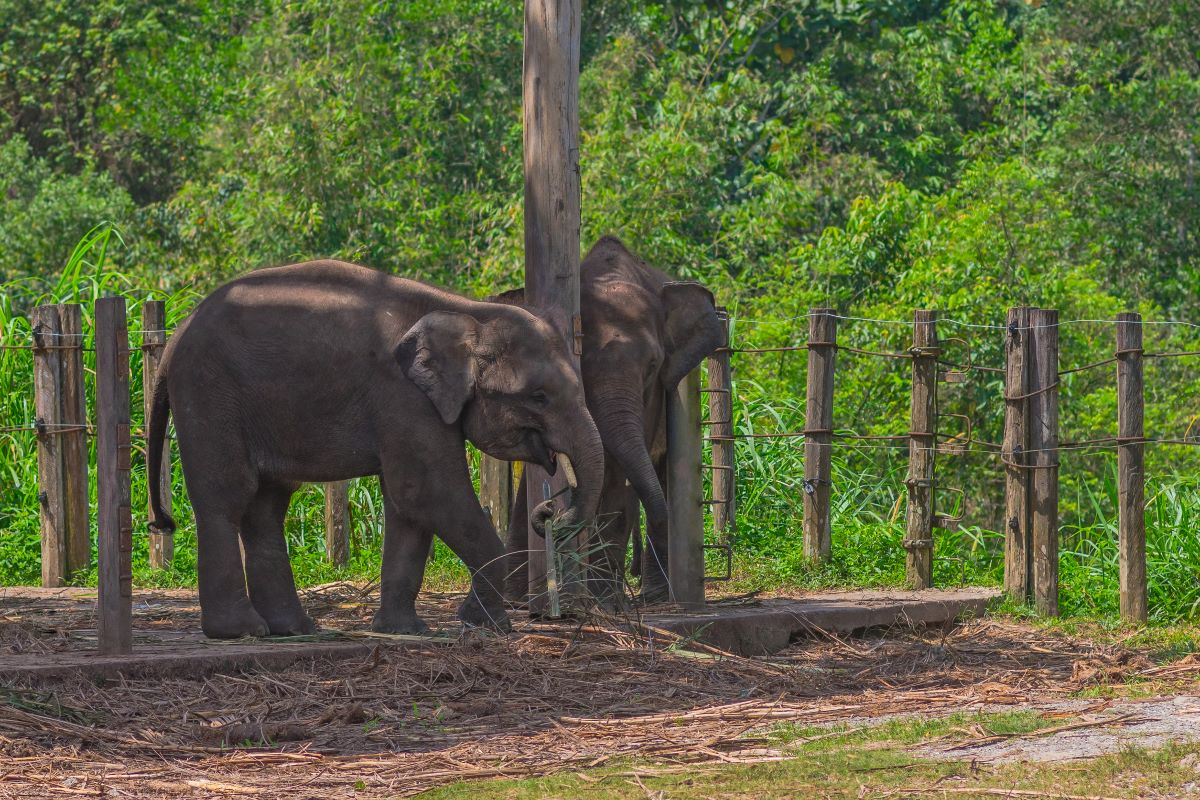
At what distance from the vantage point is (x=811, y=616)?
8555mm

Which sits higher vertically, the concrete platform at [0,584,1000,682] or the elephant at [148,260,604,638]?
the elephant at [148,260,604,638]

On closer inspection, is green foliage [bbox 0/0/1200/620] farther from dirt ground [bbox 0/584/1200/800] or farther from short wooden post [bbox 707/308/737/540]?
dirt ground [bbox 0/584/1200/800]

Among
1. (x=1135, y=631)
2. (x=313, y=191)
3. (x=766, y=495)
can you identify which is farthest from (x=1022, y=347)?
(x=313, y=191)

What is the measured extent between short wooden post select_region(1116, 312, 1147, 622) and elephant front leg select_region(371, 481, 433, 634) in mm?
3788

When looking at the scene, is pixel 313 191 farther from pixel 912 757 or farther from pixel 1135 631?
pixel 912 757

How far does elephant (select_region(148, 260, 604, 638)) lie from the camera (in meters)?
7.68

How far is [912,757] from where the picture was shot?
210 inches

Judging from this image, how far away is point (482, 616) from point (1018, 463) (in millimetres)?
3452

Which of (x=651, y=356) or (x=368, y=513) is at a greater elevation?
(x=651, y=356)

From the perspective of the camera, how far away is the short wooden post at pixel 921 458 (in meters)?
10.1

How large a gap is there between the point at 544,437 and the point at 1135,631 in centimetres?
334

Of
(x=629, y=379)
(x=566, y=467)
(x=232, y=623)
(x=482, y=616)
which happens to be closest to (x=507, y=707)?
(x=482, y=616)

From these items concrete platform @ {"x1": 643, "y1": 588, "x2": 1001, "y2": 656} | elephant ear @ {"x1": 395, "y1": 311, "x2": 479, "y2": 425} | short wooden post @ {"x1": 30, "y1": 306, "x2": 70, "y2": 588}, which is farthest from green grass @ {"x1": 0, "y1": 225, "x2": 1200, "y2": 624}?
elephant ear @ {"x1": 395, "y1": 311, "x2": 479, "y2": 425}

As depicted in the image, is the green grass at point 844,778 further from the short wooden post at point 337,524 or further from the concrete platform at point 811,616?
the short wooden post at point 337,524
